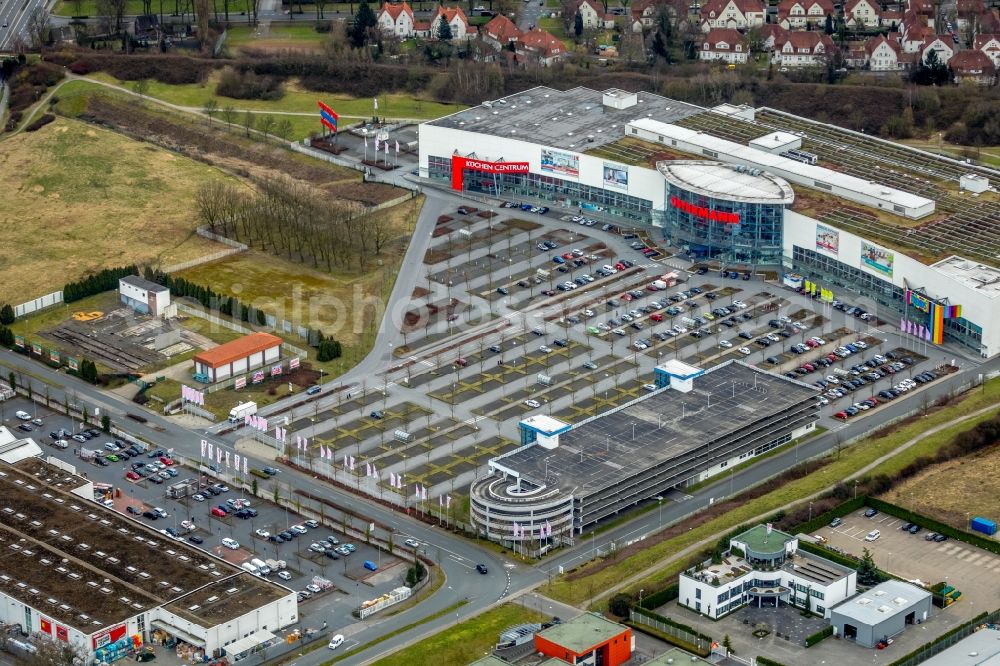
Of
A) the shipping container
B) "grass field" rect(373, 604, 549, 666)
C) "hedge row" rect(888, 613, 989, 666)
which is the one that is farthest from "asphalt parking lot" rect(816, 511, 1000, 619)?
"grass field" rect(373, 604, 549, 666)

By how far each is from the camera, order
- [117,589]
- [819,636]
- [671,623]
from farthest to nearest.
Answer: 1. [117,589]
2. [671,623]
3. [819,636]

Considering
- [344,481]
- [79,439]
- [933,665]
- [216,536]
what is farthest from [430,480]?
[933,665]

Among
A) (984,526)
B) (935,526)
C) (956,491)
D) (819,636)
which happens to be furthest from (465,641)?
(956,491)

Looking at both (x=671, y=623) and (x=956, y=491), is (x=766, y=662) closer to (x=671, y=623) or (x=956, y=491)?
(x=671, y=623)

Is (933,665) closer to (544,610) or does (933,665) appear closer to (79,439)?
(544,610)

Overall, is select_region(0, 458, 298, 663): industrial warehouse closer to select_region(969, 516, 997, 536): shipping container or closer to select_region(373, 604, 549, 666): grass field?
select_region(373, 604, 549, 666): grass field

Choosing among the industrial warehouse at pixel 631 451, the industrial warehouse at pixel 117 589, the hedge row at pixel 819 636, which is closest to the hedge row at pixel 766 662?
the hedge row at pixel 819 636

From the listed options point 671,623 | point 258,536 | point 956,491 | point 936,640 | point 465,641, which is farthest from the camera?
point 956,491

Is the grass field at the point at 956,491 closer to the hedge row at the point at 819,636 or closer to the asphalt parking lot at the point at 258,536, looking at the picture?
the hedge row at the point at 819,636
